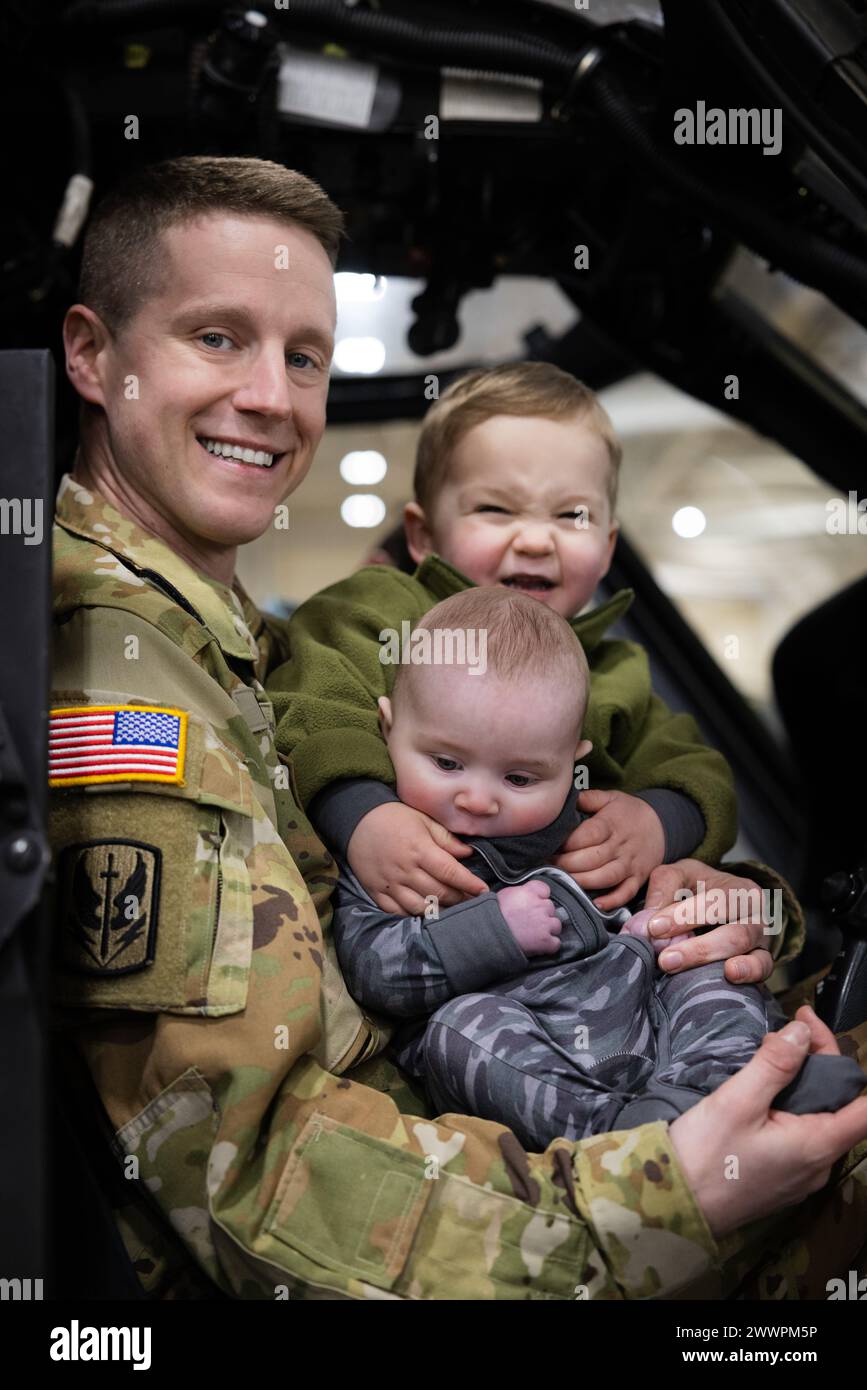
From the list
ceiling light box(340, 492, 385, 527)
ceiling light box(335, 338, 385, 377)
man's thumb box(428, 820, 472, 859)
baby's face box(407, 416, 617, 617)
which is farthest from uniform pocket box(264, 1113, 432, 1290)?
ceiling light box(340, 492, 385, 527)

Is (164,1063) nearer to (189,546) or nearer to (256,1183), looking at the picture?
(256,1183)

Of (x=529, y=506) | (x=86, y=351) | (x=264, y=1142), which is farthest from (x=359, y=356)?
(x=264, y=1142)

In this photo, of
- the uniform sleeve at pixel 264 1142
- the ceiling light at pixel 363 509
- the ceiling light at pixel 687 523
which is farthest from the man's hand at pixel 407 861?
the ceiling light at pixel 687 523

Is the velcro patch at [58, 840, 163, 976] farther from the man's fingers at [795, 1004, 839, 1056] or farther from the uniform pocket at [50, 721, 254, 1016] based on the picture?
the man's fingers at [795, 1004, 839, 1056]

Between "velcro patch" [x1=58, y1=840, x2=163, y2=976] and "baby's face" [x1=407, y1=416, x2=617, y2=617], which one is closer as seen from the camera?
"velcro patch" [x1=58, y1=840, x2=163, y2=976]

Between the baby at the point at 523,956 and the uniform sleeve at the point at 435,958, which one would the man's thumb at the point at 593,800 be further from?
the uniform sleeve at the point at 435,958

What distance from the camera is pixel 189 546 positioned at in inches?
66.2

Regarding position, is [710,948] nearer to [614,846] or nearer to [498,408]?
[614,846]

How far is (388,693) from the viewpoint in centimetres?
173

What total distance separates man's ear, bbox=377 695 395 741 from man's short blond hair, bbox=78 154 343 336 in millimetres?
542

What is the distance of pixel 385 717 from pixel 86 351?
57 cm

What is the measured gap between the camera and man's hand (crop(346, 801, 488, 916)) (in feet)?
4.94

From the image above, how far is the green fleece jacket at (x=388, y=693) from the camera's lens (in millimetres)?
1618

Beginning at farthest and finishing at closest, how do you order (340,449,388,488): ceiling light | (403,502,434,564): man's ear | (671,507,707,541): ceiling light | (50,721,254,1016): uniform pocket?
(671,507,707,541): ceiling light → (340,449,388,488): ceiling light → (403,502,434,564): man's ear → (50,721,254,1016): uniform pocket
